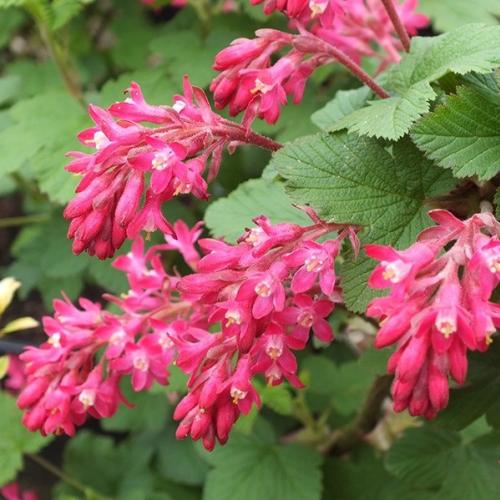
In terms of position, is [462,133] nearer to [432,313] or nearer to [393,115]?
[393,115]

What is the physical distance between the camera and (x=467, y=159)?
94 centimetres

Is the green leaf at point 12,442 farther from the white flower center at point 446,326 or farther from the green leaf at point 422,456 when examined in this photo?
the white flower center at point 446,326

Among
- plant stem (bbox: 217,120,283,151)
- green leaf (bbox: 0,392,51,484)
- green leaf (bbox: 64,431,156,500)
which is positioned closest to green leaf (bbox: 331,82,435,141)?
plant stem (bbox: 217,120,283,151)

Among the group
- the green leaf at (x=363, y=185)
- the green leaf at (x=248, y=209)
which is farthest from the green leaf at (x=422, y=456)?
the green leaf at (x=363, y=185)

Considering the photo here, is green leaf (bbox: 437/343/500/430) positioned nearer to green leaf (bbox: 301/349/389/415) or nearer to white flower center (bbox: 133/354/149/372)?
white flower center (bbox: 133/354/149/372)

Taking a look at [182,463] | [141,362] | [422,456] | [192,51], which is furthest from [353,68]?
[182,463]

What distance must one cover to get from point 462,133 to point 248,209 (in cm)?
44

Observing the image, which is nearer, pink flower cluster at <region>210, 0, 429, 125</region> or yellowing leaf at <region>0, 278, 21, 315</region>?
pink flower cluster at <region>210, 0, 429, 125</region>

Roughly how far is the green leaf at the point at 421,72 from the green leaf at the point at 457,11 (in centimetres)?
81

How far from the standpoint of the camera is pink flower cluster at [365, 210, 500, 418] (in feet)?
2.43

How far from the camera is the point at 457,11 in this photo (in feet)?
6.35

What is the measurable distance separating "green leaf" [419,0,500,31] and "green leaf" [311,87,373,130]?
70 centimetres

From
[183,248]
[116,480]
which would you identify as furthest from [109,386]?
[116,480]

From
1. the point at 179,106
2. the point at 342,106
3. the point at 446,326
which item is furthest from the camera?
the point at 342,106
